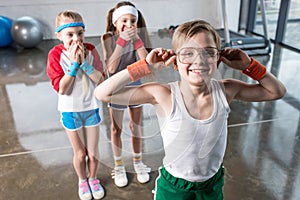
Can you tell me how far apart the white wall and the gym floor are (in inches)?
117

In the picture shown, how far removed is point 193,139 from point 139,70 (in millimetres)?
312

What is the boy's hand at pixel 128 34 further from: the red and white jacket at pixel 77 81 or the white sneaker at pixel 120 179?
the white sneaker at pixel 120 179

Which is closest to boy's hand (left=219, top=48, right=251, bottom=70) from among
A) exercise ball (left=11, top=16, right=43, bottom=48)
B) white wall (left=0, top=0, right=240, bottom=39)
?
exercise ball (left=11, top=16, right=43, bottom=48)

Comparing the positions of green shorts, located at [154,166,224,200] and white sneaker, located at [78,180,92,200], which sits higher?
green shorts, located at [154,166,224,200]

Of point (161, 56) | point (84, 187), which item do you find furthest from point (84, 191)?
point (161, 56)

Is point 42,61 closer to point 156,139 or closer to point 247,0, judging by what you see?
point 156,139

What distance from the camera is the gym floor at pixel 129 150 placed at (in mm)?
1665

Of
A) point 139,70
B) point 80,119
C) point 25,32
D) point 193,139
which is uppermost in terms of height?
point 139,70

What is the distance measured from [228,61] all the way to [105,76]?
0.50 metres

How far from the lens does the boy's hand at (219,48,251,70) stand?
104cm

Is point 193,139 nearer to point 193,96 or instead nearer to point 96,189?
point 193,96

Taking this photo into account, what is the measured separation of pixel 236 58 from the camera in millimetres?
1072

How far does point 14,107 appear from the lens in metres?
3.31

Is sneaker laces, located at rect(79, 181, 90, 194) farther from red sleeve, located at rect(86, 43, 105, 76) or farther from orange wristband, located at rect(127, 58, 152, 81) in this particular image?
orange wristband, located at rect(127, 58, 152, 81)
